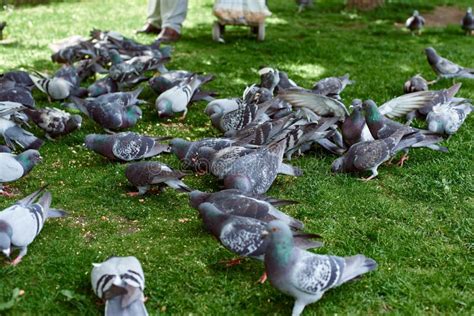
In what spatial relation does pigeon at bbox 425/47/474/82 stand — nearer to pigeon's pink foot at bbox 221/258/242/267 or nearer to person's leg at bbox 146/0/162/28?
person's leg at bbox 146/0/162/28

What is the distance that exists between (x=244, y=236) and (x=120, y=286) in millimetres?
885

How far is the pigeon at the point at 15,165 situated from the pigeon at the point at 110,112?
1256 mm

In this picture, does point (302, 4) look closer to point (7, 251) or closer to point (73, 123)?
point (73, 123)

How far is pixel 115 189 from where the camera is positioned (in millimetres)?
5121

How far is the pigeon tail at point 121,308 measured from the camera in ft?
10.5

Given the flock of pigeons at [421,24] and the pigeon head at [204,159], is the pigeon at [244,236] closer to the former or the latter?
the pigeon head at [204,159]

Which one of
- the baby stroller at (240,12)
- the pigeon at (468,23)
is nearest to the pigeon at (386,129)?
the baby stroller at (240,12)

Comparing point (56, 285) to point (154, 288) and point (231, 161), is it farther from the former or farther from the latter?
point (231, 161)

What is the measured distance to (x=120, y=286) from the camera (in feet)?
10.6

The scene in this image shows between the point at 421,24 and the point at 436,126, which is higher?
the point at 436,126

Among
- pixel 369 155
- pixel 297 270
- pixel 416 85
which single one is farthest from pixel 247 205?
pixel 416 85

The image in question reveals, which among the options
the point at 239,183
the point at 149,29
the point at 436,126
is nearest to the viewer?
the point at 239,183

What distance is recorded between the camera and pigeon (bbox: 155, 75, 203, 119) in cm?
668

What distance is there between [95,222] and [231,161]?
1210 millimetres
